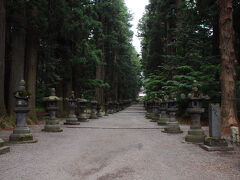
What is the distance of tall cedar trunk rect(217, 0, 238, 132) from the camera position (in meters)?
10.0

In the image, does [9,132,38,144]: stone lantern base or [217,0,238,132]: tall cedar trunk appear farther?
[217,0,238,132]: tall cedar trunk

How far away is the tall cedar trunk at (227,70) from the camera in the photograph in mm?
10023

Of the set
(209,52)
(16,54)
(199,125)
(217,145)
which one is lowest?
(217,145)

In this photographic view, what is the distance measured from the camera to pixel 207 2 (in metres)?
14.8

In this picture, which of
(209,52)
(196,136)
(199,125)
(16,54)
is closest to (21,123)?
(196,136)

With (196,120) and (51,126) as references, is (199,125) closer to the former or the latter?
(196,120)

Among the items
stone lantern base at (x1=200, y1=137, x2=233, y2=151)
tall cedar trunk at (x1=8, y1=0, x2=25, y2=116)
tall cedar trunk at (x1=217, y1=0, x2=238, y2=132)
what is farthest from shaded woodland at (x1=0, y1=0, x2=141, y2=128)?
stone lantern base at (x1=200, y1=137, x2=233, y2=151)

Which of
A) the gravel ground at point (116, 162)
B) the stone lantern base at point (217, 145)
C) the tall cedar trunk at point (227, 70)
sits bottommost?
the gravel ground at point (116, 162)

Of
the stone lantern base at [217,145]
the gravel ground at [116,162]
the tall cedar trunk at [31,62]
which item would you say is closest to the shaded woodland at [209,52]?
the stone lantern base at [217,145]

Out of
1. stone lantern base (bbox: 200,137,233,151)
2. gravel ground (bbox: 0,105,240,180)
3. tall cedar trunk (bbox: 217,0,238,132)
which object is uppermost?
tall cedar trunk (bbox: 217,0,238,132)

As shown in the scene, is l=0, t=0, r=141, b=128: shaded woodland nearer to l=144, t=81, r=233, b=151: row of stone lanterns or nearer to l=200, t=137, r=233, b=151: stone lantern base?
l=144, t=81, r=233, b=151: row of stone lanterns

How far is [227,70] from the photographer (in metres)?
10.3

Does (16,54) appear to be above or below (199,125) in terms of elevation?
above

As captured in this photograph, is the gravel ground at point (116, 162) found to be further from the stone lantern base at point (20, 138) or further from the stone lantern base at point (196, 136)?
the stone lantern base at point (196, 136)
